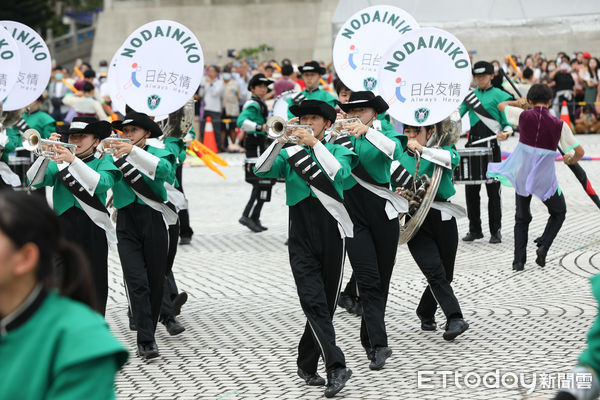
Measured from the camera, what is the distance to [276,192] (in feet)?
56.0

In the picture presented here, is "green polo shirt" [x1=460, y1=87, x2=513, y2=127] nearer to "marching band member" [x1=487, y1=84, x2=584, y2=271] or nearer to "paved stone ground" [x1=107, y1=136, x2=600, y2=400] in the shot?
"paved stone ground" [x1=107, y1=136, x2=600, y2=400]

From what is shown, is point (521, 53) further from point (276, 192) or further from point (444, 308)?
point (444, 308)

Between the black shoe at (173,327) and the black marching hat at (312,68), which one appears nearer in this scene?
the black shoe at (173,327)

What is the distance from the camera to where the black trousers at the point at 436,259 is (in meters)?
7.75

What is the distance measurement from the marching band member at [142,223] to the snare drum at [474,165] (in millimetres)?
5129

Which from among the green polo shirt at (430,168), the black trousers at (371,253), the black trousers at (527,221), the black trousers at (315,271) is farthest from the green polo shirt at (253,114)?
the black trousers at (315,271)

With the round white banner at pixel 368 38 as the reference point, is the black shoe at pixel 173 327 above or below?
below

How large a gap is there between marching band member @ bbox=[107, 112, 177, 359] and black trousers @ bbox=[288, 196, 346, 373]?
4.16 ft

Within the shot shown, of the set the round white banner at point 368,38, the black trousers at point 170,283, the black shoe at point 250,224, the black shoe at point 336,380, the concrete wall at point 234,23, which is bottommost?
the concrete wall at point 234,23

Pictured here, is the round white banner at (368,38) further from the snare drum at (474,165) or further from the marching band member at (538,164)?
the snare drum at (474,165)

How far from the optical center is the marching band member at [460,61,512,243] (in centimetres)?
1215

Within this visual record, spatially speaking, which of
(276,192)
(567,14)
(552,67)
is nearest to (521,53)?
(567,14)
